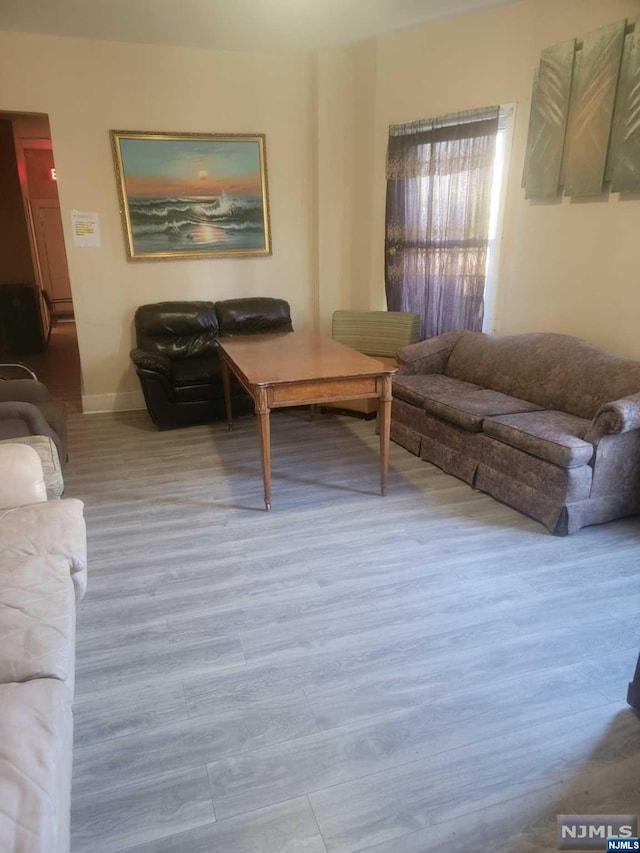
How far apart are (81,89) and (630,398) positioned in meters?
4.44

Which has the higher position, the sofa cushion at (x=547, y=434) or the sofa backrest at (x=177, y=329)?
the sofa backrest at (x=177, y=329)

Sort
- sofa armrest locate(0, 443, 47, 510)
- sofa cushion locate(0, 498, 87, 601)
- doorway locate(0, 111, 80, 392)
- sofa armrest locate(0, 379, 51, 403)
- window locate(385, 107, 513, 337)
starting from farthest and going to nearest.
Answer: doorway locate(0, 111, 80, 392) → window locate(385, 107, 513, 337) → sofa armrest locate(0, 379, 51, 403) → sofa armrest locate(0, 443, 47, 510) → sofa cushion locate(0, 498, 87, 601)

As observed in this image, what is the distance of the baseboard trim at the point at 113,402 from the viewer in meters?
4.84

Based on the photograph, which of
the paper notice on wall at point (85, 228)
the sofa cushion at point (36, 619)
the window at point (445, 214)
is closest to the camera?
the sofa cushion at point (36, 619)

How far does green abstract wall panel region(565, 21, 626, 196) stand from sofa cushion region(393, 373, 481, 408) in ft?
4.47

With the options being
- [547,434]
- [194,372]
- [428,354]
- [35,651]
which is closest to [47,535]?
[35,651]

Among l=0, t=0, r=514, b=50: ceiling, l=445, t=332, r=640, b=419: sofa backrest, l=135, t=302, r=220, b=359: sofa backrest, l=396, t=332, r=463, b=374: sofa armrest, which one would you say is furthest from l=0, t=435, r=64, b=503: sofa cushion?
l=0, t=0, r=514, b=50: ceiling

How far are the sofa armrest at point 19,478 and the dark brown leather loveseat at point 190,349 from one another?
2.10m

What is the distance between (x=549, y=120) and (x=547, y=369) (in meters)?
1.57

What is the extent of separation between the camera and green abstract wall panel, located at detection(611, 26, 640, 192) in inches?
114

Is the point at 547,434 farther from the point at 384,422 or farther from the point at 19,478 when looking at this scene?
the point at 19,478

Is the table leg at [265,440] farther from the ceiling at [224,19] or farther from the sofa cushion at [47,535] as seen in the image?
the ceiling at [224,19]

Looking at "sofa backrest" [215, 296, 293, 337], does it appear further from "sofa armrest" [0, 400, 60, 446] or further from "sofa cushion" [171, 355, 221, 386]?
"sofa armrest" [0, 400, 60, 446]

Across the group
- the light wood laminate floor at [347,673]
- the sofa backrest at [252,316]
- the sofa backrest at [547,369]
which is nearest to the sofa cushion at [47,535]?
the light wood laminate floor at [347,673]
